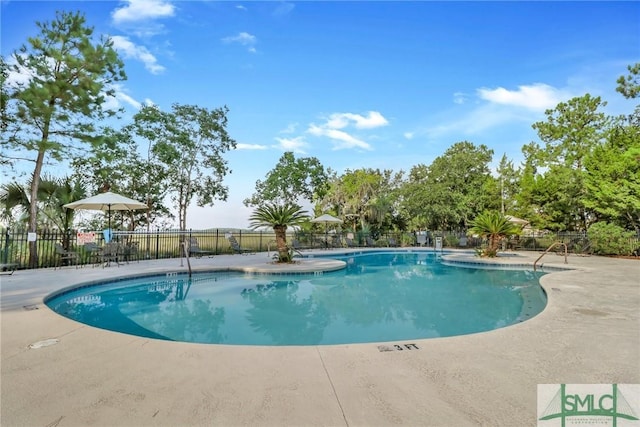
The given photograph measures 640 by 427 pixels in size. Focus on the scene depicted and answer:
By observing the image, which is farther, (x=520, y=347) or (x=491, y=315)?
(x=491, y=315)

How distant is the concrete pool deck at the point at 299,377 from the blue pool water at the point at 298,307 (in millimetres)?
1472

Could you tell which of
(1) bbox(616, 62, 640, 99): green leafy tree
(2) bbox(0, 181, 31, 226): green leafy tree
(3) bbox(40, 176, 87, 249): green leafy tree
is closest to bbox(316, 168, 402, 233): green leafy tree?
(1) bbox(616, 62, 640, 99): green leafy tree

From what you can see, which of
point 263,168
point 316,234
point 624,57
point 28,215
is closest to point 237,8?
point 28,215

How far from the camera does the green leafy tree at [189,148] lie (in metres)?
17.8

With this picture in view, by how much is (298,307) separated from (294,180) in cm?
1763

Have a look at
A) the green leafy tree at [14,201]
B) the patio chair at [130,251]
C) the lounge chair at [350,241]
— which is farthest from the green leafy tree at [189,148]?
the lounge chair at [350,241]

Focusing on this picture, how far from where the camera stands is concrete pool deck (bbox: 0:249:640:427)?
80.0 inches

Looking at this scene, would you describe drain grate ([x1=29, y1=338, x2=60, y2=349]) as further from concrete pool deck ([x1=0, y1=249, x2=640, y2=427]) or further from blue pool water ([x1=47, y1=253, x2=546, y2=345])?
blue pool water ([x1=47, y1=253, x2=546, y2=345])

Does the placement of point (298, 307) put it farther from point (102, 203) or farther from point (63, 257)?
point (63, 257)

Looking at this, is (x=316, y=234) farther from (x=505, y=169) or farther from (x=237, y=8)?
(x=505, y=169)

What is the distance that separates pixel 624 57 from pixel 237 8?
707 inches

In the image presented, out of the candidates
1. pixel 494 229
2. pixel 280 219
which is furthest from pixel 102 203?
pixel 494 229

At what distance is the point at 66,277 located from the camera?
26.4 ft

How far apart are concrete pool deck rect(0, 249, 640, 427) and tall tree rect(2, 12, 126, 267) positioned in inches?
362
